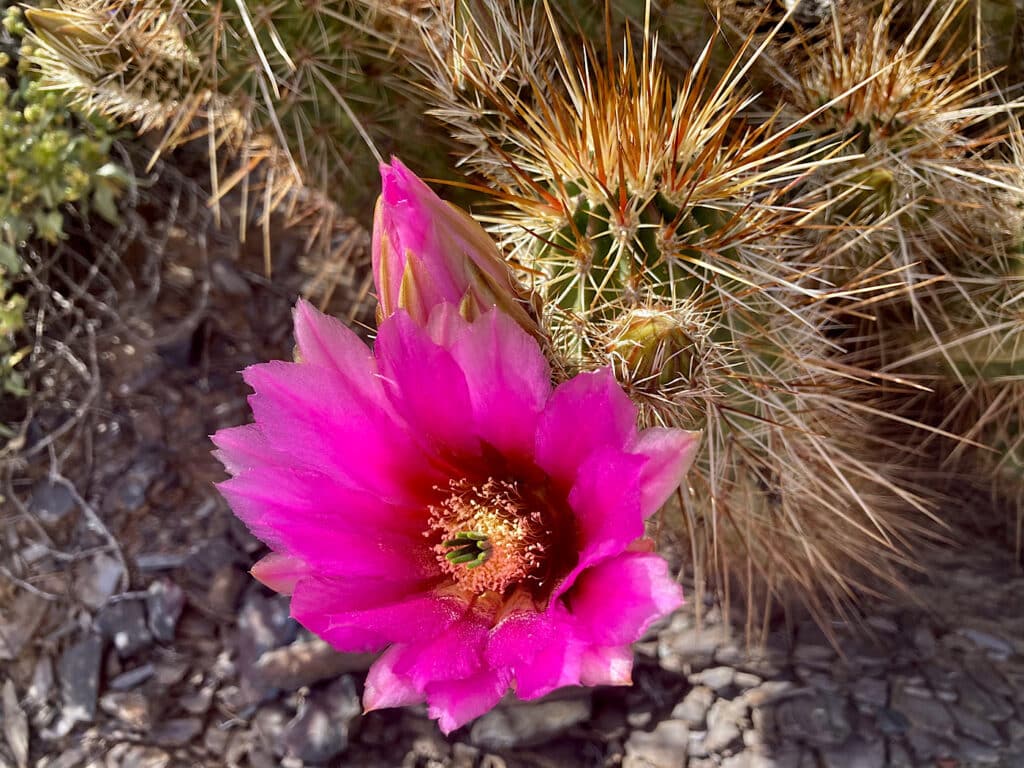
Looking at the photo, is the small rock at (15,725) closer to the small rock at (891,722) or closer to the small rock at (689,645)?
the small rock at (689,645)

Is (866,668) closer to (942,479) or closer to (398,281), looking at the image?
(942,479)

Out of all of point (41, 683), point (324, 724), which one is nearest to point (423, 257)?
point (324, 724)

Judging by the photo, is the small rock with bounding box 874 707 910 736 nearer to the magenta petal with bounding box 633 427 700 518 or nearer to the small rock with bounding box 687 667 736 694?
the small rock with bounding box 687 667 736 694

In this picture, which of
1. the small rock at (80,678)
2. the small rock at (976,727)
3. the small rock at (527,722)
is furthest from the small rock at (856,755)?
the small rock at (80,678)

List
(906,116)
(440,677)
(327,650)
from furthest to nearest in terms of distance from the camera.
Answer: (327,650), (906,116), (440,677)

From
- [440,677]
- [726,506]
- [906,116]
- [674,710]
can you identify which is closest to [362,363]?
[440,677]
